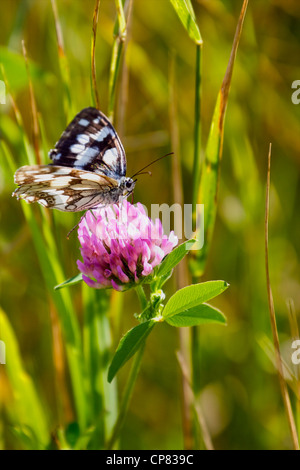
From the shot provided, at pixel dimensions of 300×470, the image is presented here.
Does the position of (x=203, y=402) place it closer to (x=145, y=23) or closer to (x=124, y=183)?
(x=124, y=183)

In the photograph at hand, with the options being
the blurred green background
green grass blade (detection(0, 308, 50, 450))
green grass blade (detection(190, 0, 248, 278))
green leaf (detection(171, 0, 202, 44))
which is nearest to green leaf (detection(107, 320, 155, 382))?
green grass blade (detection(190, 0, 248, 278))

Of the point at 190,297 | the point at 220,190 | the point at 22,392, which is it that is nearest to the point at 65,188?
the point at 190,297

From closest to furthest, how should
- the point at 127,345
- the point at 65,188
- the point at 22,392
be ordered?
1. the point at 127,345
2. the point at 65,188
3. the point at 22,392

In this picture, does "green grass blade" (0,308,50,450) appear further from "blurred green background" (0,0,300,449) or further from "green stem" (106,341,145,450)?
"blurred green background" (0,0,300,449)

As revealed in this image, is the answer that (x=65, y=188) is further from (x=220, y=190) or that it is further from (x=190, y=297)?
(x=220, y=190)

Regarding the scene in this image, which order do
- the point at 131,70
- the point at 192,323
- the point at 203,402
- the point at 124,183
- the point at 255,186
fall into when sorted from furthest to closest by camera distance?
the point at 131,70
the point at 203,402
the point at 255,186
the point at 124,183
the point at 192,323

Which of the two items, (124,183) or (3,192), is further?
(3,192)

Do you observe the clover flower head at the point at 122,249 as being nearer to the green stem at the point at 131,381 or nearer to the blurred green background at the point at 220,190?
the green stem at the point at 131,381

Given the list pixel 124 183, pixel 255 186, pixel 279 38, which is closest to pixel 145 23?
pixel 279 38
